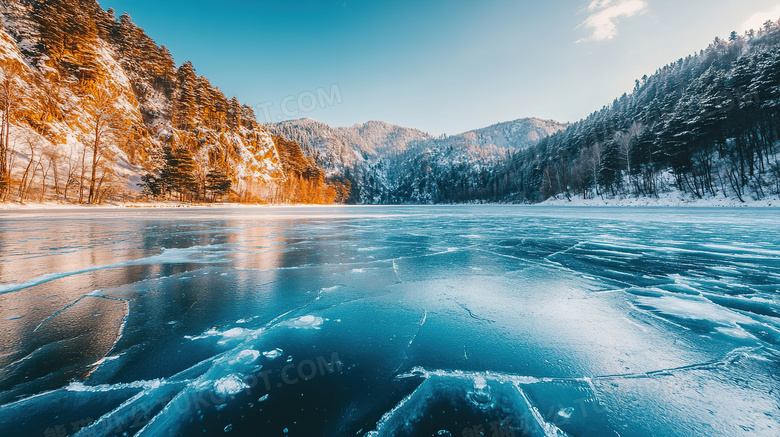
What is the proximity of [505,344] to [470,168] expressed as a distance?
481 feet

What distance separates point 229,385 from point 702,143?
5032cm

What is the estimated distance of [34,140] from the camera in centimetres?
2744

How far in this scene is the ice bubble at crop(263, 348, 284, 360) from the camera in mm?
2071

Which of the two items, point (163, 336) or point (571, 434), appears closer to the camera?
point (571, 434)

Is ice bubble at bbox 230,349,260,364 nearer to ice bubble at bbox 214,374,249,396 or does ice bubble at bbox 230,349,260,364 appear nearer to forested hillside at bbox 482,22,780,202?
ice bubble at bbox 214,374,249,396

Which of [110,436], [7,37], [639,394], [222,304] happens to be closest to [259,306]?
[222,304]

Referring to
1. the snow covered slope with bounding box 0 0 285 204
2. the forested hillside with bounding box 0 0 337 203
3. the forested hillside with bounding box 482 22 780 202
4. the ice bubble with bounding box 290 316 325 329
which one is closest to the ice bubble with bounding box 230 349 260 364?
the ice bubble with bounding box 290 316 325 329

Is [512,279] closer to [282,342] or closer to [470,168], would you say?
[282,342]

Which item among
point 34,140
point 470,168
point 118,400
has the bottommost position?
point 118,400

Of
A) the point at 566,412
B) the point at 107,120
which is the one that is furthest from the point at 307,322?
→ the point at 107,120

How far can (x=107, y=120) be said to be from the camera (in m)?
34.2

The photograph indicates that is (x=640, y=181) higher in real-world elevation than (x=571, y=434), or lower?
higher

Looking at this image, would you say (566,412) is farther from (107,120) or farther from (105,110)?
(105,110)

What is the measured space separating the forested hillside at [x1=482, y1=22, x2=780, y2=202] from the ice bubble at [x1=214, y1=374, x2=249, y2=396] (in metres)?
43.8
